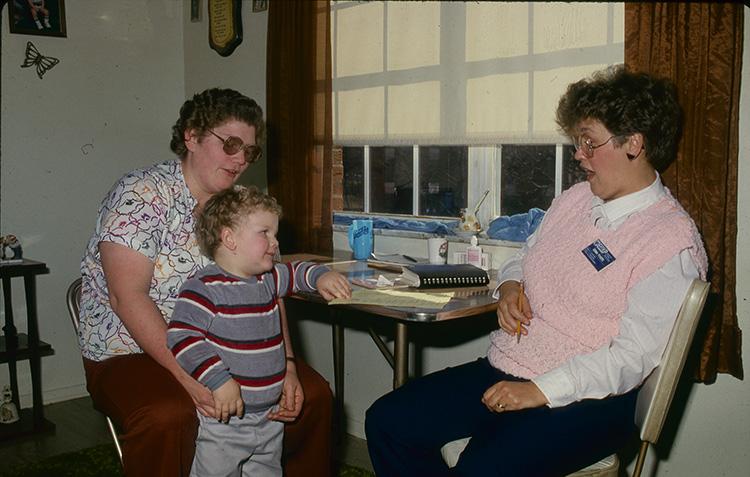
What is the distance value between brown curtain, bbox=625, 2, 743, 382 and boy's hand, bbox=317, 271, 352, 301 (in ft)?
3.40

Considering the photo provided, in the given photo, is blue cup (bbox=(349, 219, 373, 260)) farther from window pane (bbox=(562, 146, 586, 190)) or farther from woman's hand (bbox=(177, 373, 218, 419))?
woman's hand (bbox=(177, 373, 218, 419))

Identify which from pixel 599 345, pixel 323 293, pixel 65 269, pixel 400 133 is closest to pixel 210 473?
pixel 323 293

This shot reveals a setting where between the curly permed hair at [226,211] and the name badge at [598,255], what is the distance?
821 millimetres

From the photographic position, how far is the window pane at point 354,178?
3.54m

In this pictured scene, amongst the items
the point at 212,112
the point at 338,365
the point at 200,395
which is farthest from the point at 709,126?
the point at 338,365

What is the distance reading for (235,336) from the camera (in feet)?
6.19

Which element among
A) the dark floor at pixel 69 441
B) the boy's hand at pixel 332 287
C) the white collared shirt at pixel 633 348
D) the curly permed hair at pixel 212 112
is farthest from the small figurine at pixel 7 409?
the white collared shirt at pixel 633 348

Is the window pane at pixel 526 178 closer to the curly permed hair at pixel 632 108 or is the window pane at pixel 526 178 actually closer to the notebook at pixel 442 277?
the notebook at pixel 442 277

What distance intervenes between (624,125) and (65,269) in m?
3.08

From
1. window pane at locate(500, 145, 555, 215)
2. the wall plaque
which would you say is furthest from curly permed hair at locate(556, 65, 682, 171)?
the wall plaque

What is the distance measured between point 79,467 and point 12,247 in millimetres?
1134

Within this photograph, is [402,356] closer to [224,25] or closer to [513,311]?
[513,311]

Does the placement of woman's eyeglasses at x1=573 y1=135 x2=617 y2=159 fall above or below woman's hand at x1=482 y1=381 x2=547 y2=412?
above

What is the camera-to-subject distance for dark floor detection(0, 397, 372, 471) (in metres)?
3.19
